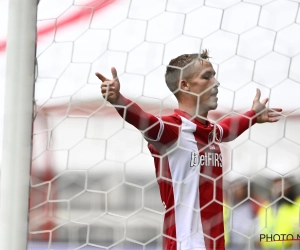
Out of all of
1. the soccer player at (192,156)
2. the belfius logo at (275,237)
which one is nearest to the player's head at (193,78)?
the soccer player at (192,156)

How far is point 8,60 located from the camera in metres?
0.44

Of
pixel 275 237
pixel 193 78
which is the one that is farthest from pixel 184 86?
pixel 275 237

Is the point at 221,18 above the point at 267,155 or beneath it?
above

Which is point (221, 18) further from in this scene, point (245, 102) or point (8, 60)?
point (8, 60)

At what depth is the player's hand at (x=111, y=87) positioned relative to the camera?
48 centimetres

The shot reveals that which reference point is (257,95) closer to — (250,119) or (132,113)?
(250,119)

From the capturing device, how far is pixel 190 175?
1.74 ft

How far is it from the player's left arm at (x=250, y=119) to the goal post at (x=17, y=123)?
0.22 meters

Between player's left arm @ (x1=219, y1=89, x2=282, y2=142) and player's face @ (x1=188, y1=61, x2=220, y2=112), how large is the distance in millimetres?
32

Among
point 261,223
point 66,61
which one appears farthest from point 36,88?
point 261,223

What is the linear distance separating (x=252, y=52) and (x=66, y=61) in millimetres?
190

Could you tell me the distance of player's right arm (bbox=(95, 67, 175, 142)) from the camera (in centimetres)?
48

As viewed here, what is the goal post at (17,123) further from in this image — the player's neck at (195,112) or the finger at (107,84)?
the player's neck at (195,112)

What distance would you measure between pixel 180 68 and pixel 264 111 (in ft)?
0.32
